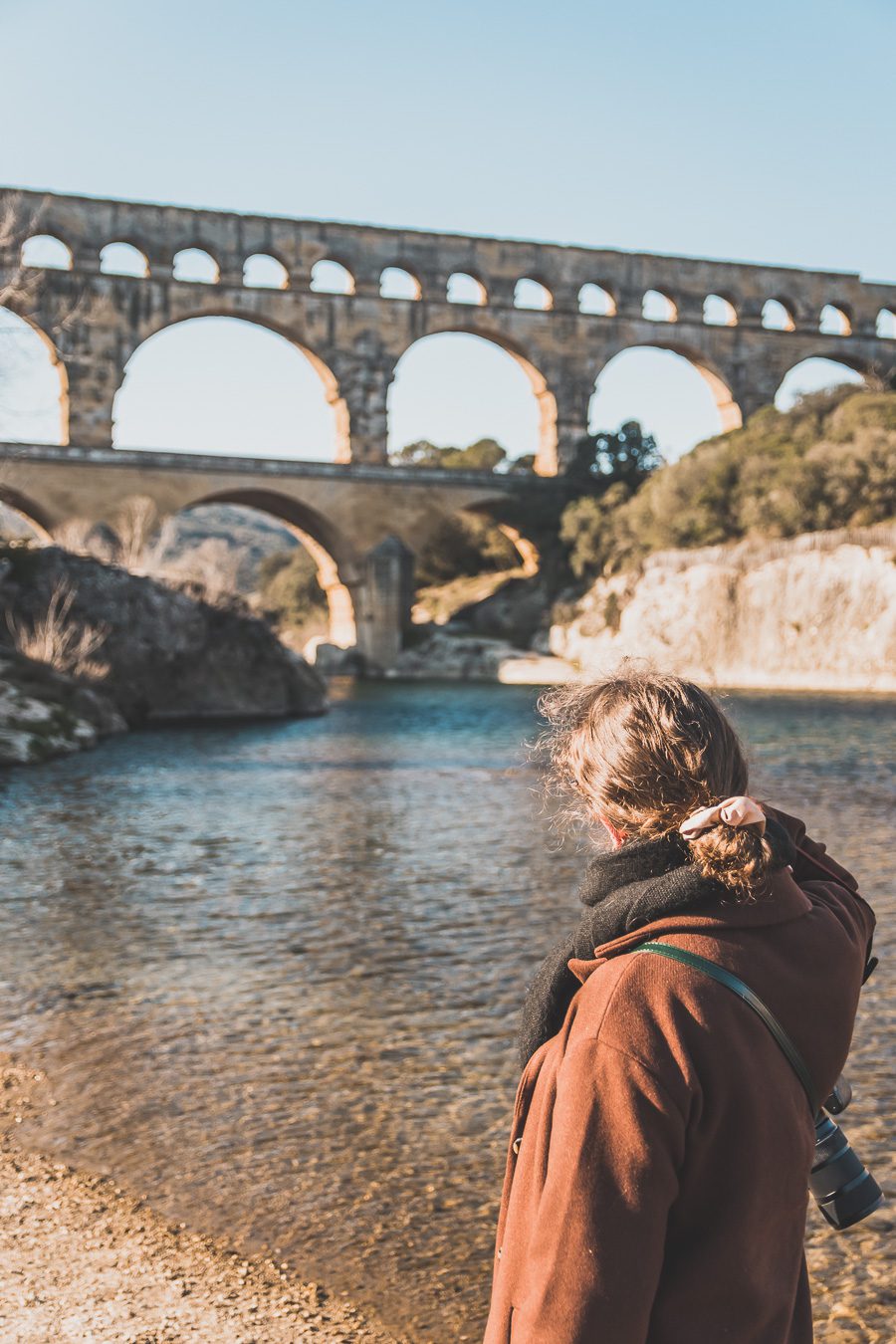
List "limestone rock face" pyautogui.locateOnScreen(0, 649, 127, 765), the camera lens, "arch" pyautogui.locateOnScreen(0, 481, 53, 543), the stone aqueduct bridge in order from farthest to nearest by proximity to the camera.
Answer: the stone aqueduct bridge, "arch" pyautogui.locateOnScreen(0, 481, 53, 543), "limestone rock face" pyautogui.locateOnScreen(0, 649, 127, 765), the camera lens

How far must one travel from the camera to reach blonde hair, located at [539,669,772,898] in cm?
154

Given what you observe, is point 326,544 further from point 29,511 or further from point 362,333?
point 29,511

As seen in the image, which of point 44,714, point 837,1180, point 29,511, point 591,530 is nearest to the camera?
point 837,1180

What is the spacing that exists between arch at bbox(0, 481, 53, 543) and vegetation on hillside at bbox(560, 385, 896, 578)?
1570 centimetres

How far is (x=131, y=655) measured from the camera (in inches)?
845

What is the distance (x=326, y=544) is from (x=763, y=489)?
A: 1448 centimetres

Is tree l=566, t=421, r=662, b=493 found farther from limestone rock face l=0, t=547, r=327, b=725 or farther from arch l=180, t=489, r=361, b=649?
limestone rock face l=0, t=547, r=327, b=725

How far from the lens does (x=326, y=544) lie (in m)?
43.9

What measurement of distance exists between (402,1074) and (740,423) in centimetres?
4653

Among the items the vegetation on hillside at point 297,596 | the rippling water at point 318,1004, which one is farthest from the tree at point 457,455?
the rippling water at point 318,1004

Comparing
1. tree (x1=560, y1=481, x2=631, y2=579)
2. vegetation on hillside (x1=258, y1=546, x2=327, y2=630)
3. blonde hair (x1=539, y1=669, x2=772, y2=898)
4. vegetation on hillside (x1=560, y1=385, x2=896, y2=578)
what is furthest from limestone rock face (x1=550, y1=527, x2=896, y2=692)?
blonde hair (x1=539, y1=669, x2=772, y2=898)

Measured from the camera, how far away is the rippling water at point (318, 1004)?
346 centimetres

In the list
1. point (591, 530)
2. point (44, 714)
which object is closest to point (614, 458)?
point (591, 530)

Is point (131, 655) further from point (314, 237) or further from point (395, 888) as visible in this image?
point (314, 237)
